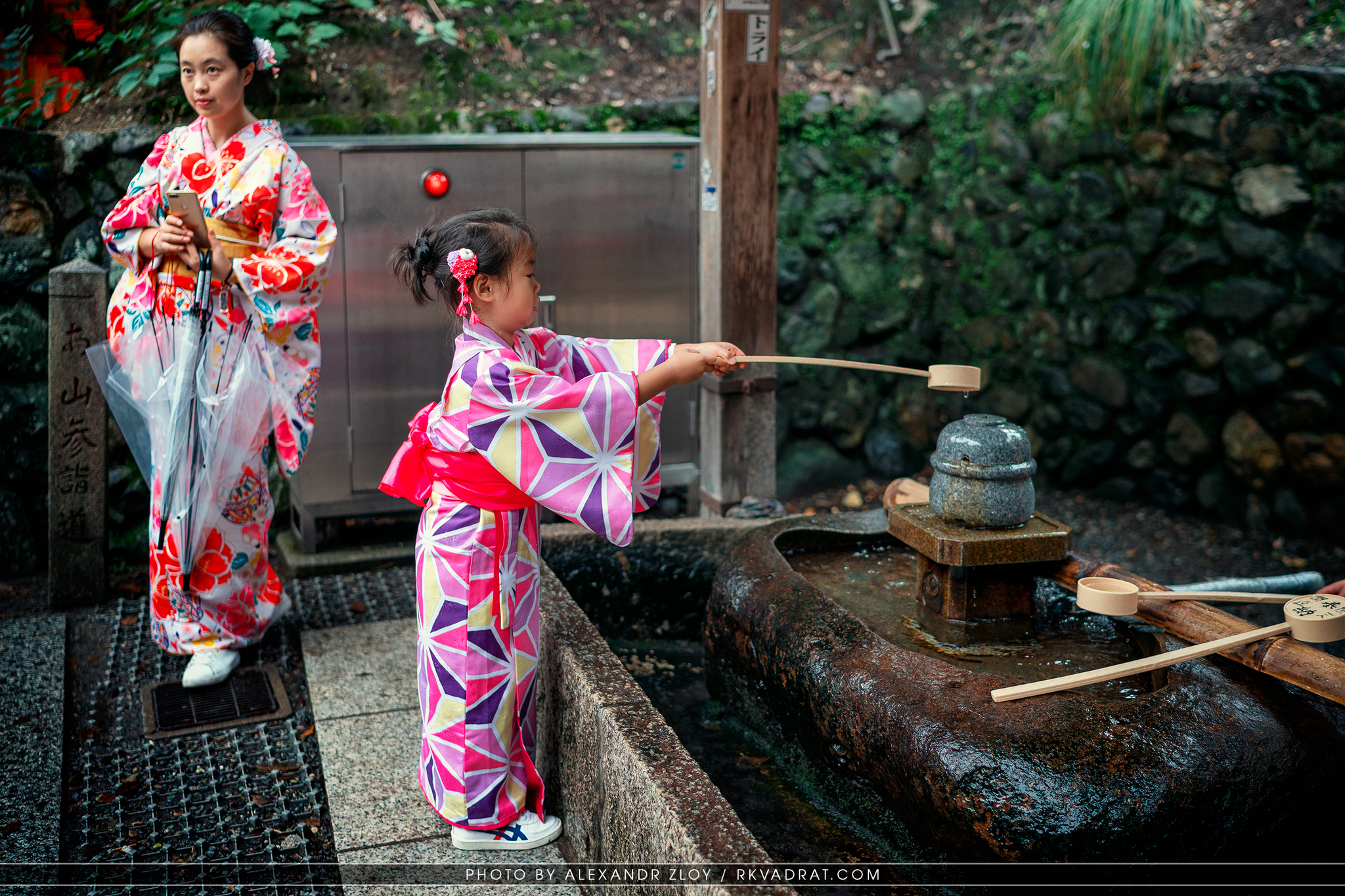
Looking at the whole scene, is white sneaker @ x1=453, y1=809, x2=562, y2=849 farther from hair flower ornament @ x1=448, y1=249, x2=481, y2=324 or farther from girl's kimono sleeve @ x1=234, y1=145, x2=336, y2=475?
girl's kimono sleeve @ x1=234, y1=145, x2=336, y2=475

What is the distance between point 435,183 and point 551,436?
2783 millimetres

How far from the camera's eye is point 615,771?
256cm

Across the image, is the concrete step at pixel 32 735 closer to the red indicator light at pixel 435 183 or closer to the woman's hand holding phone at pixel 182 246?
the woman's hand holding phone at pixel 182 246

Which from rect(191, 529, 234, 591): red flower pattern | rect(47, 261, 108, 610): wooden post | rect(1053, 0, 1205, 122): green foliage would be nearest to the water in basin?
rect(191, 529, 234, 591): red flower pattern

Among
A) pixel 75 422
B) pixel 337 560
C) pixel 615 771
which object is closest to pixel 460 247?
pixel 615 771

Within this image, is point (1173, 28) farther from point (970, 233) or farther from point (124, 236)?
point (124, 236)

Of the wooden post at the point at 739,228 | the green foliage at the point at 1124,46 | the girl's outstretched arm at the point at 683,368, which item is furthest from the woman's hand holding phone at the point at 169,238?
the green foliage at the point at 1124,46

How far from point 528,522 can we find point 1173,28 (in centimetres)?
518

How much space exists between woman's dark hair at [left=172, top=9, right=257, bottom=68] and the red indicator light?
49.0 inches

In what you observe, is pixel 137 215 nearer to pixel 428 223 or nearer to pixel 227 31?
pixel 227 31

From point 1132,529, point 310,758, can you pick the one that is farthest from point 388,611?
point 1132,529

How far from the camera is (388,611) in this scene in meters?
4.62

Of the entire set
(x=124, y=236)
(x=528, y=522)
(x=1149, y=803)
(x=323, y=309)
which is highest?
(x=124, y=236)

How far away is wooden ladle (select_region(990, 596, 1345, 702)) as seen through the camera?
2338mm
